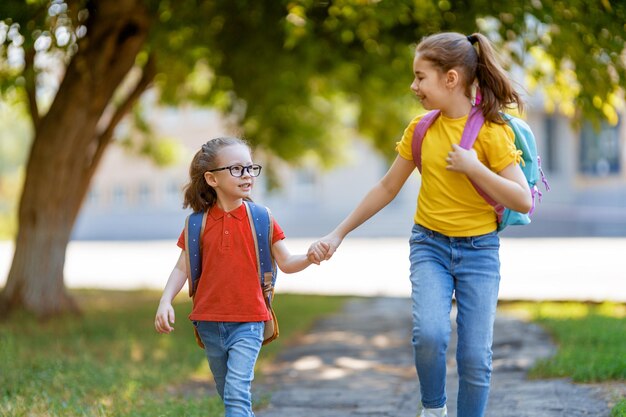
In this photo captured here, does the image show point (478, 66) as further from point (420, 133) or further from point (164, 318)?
point (164, 318)

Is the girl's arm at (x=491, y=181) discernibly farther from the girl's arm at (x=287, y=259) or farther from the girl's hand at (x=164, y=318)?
the girl's hand at (x=164, y=318)

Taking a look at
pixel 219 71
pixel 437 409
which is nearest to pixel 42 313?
pixel 219 71

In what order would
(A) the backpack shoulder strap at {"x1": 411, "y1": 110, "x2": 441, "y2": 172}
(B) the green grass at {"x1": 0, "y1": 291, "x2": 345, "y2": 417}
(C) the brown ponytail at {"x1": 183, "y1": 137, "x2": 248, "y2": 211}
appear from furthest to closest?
(B) the green grass at {"x1": 0, "y1": 291, "x2": 345, "y2": 417}
(C) the brown ponytail at {"x1": 183, "y1": 137, "x2": 248, "y2": 211}
(A) the backpack shoulder strap at {"x1": 411, "y1": 110, "x2": 441, "y2": 172}

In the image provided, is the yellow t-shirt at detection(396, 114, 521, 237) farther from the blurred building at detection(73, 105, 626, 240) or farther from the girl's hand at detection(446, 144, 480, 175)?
the blurred building at detection(73, 105, 626, 240)

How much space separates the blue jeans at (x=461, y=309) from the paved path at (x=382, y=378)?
4.26 feet

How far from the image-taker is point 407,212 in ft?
120

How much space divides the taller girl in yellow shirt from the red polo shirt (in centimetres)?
74

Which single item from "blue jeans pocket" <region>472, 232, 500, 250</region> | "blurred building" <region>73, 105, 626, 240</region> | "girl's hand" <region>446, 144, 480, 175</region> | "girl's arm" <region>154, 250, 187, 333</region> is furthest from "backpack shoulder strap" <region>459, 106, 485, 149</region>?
"blurred building" <region>73, 105, 626, 240</region>

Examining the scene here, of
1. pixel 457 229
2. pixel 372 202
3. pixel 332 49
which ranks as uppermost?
pixel 332 49

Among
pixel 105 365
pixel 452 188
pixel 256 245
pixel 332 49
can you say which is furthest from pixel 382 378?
pixel 332 49

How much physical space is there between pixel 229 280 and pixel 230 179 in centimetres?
47

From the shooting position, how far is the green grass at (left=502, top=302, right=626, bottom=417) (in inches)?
242

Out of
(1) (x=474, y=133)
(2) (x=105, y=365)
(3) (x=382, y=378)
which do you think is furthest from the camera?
(3) (x=382, y=378)

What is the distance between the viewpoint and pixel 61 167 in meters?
10.8
